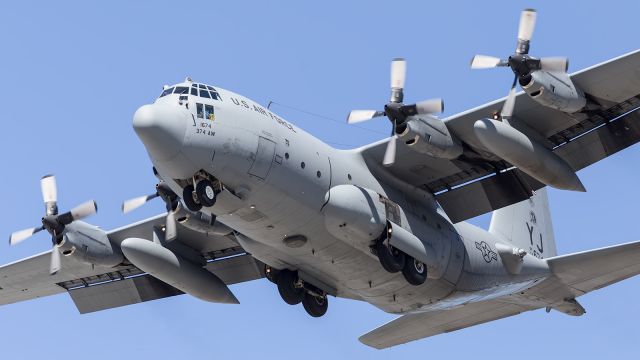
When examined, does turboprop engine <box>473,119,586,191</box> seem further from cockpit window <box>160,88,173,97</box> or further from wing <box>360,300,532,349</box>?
cockpit window <box>160,88,173,97</box>

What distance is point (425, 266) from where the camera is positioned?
3147cm

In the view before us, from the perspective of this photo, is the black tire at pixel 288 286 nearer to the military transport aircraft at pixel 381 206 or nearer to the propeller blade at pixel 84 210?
the military transport aircraft at pixel 381 206

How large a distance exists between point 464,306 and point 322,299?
4718 mm

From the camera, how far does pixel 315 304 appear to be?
33.3 m

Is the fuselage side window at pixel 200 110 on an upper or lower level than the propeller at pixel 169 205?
upper

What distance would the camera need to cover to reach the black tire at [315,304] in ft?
109

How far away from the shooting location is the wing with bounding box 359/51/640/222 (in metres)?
30.0

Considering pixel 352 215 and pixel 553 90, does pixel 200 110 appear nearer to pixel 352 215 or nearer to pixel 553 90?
pixel 352 215

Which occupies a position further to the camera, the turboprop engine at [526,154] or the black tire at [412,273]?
the black tire at [412,273]

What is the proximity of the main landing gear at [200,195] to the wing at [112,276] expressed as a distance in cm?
672

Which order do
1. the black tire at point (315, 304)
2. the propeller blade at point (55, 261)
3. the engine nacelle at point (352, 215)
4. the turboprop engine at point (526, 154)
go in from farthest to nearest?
the propeller blade at point (55, 261) < the black tire at point (315, 304) < the engine nacelle at point (352, 215) < the turboprop engine at point (526, 154)

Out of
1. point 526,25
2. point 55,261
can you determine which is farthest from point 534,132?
point 55,261

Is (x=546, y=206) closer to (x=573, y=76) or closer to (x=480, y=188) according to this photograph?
(x=480, y=188)

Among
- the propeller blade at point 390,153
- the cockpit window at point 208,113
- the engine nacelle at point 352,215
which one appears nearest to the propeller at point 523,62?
the propeller blade at point 390,153
